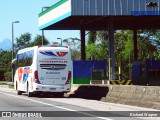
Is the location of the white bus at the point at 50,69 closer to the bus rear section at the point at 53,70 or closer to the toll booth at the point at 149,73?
the bus rear section at the point at 53,70

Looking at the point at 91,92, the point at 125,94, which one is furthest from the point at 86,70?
the point at 125,94

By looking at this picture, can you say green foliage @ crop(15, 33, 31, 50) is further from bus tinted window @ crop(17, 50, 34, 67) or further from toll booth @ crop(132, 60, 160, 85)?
bus tinted window @ crop(17, 50, 34, 67)

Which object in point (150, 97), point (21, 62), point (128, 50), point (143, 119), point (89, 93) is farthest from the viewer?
point (128, 50)

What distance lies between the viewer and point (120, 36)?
307 ft

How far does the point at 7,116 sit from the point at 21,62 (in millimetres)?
19894

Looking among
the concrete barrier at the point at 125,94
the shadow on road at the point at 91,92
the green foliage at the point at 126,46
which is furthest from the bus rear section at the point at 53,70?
the green foliage at the point at 126,46

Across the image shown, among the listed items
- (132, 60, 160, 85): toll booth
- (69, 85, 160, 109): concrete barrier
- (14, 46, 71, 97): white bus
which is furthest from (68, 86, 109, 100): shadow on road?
(132, 60, 160, 85): toll booth

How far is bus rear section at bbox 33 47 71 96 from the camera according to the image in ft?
107

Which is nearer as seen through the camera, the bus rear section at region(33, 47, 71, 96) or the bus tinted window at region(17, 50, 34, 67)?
the bus rear section at region(33, 47, 71, 96)

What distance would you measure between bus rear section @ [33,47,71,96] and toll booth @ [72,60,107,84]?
1925 centimetres

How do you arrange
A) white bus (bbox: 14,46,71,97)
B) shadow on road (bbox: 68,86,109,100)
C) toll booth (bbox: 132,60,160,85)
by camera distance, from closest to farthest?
shadow on road (bbox: 68,86,109,100) < white bus (bbox: 14,46,71,97) < toll booth (bbox: 132,60,160,85)

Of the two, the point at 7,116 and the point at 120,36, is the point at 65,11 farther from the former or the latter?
the point at 120,36

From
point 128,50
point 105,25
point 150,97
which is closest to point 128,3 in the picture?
point 105,25

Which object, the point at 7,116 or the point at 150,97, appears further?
the point at 150,97
